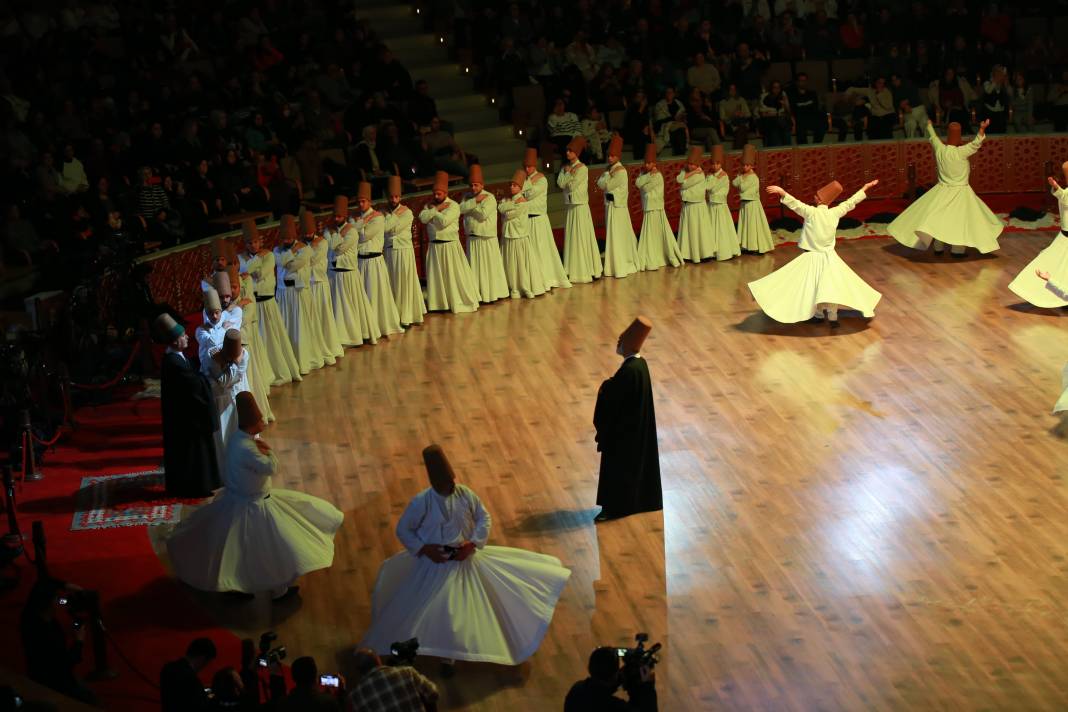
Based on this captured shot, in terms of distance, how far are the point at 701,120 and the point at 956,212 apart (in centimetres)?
464

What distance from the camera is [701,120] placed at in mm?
20344

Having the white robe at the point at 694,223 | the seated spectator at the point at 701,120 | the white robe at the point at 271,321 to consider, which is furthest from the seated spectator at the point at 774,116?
the white robe at the point at 271,321

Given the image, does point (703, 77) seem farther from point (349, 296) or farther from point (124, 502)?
point (124, 502)

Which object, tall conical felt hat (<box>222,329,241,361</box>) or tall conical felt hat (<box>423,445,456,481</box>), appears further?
tall conical felt hat (<box>222,329,241,361</box>)

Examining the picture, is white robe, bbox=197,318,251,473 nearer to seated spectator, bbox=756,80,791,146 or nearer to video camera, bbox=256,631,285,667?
video camera, bbox=256,631,285,667

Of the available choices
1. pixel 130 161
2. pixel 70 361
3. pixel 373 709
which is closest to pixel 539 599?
pixel 373 709

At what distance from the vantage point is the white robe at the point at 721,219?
17.6 meters

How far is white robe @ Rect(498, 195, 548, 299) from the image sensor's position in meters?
16.0

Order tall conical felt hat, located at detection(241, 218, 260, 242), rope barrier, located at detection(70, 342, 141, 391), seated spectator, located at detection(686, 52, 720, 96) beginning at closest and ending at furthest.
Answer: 1. rope barrier, located at detection(70, 342, 141, 391)
2. tall conical felt hat, located at detection(241, 218, 260, 242)
3. seated spectator, located at detection(686, 52, 720, 96)

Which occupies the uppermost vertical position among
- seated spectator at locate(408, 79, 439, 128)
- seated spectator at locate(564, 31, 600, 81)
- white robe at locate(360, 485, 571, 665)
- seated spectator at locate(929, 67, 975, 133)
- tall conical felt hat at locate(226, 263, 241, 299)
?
seated spectator at locate(564, 31, 600, 81)

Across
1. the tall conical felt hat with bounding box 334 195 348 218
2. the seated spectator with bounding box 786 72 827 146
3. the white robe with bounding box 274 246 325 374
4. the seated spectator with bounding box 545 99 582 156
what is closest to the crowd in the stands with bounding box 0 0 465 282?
the seated spectator with bounding box 545 99 582 156

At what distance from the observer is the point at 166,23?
765 inches

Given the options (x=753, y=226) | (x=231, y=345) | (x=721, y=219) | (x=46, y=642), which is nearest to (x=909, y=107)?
(x=753, y=226)

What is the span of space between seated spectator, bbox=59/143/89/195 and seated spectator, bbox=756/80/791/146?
9.56 meters
